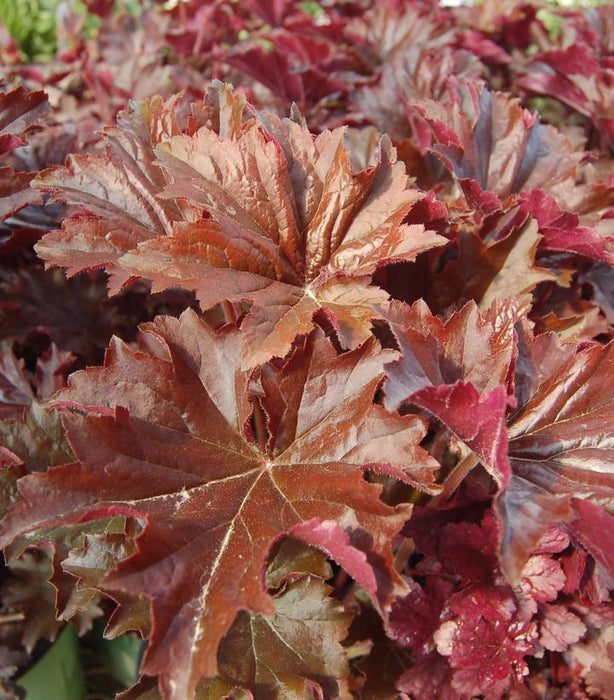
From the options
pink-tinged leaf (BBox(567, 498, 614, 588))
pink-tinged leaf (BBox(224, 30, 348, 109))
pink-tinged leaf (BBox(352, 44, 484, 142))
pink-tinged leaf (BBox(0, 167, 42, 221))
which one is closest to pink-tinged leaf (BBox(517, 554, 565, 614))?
pink-tinged leaf (BBox(567, 498, 614, 588))

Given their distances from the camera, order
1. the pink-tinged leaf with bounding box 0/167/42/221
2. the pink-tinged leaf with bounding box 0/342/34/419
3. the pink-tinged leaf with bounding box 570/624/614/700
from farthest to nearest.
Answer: the pink-tinged leaf with bounding box 0/342/34/419, the pink-tinged leaf with bounding box 0/167/42/221, the pink-tinged leaf with bounding box 570/624/614/700

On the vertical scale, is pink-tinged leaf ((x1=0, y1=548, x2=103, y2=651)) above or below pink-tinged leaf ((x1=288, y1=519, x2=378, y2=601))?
below

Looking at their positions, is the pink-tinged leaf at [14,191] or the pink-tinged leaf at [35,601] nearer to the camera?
the pink-tinged leaf at [14,191]

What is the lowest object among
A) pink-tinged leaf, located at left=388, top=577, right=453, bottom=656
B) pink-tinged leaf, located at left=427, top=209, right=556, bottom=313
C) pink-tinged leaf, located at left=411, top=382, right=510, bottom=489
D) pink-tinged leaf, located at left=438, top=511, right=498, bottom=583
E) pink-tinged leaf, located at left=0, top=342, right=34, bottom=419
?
pink-tinged leaf, located at left=388, top=577, right=453, bottom=656

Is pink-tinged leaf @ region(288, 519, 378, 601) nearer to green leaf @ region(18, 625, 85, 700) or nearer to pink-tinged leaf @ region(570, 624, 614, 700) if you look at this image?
pink-tinged leaf @ region(570, 624, 614, 700)

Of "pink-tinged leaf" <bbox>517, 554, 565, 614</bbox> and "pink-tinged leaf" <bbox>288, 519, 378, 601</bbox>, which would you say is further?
"pink-tinged leaf" <bbox>517, 554, 565, 614</bbox>

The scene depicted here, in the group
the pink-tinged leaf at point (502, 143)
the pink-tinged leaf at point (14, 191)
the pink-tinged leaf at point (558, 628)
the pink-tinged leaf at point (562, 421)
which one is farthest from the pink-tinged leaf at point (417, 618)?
the pink-tinged leaf at point (14, 191)

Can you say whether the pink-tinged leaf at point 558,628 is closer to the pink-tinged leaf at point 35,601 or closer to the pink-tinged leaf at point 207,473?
the pink-tinged leaf at point 207,473
